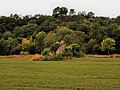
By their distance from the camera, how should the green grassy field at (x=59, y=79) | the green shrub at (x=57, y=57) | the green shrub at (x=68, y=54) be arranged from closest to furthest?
the green grassy field at (x=59, y=79), the green shrub at (x=57, y=57), the green shrub at (x=68, y=54)

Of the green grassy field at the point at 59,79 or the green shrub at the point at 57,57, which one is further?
the green shrub at the point at 57,57

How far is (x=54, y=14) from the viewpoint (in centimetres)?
12181

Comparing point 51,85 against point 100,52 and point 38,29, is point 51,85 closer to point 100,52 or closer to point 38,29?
point 100,52

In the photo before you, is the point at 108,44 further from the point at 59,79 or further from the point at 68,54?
the point at 59,79

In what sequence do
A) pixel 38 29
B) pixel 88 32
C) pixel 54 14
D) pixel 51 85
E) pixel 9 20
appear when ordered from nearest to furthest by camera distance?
pixel 51 85, pixel 88 32, pixel 38 29, pixel 9 20, pixel 54 14

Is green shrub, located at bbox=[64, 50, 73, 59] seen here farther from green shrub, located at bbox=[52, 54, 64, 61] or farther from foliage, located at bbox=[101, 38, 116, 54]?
foliage, located at bbox=[101, 38, 116, 54]

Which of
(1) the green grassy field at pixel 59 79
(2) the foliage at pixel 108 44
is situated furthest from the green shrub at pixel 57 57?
(1) the green grassy field at pixel 59 79

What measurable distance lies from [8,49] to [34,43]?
20.5 ft

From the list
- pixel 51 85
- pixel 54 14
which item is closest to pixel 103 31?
pixel 54 14

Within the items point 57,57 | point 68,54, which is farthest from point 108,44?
point 57,57

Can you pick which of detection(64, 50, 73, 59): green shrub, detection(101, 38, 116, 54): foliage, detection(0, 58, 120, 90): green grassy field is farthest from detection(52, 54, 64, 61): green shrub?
detection(0, 58, 120, 90): green grassy field

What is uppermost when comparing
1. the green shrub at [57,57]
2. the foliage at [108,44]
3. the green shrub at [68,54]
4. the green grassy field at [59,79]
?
the foliage at [108,44]

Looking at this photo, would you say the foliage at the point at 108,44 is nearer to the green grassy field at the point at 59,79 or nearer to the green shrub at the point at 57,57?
the green shrub at the point at 57,57

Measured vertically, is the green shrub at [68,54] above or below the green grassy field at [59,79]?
above
